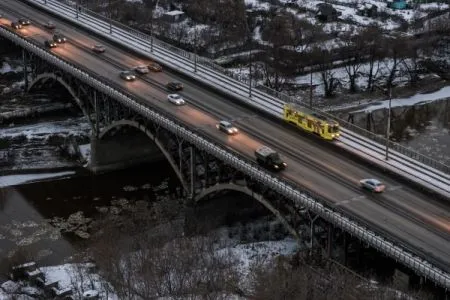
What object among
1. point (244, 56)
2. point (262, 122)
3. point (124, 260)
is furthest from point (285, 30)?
point (124, 260)

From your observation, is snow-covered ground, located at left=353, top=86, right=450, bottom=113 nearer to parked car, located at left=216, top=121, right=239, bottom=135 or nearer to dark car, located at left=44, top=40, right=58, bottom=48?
parked car, located at left=216, top=121, right=239, bottom=135

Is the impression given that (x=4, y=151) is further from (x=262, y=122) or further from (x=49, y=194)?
Answer: (x=262, y=122)

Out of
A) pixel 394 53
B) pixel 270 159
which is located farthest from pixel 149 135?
pixel 394 53

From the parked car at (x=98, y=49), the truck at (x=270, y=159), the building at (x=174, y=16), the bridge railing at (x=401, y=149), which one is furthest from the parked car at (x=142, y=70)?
the building at (x=174, y=16)

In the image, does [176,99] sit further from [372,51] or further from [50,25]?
[372,51]

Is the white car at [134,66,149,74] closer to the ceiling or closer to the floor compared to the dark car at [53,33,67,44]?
closer to the floor

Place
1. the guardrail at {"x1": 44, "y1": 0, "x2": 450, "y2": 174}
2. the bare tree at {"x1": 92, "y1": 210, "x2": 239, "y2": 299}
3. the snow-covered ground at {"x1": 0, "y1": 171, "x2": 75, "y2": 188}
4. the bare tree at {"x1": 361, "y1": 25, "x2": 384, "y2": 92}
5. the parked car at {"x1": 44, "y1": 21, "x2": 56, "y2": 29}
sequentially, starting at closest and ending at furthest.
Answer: the bare tree at {"x1": 92, "y1": 210, "x2": 239, "y2": 299}, the guardrail at {"x1": 44, "y1": 0, "x2": 450, "y2": 174}, the snow-covered ground at {"x1": 0, "y1": 171, "x2": 75, "y2": 188}, the parked car at {"x1": 44, "y1": 21, "x2": 56, "y2": 29}, the bare tree at {"x1": 361, "y1": 25, "x2": 384, "y2": 92}

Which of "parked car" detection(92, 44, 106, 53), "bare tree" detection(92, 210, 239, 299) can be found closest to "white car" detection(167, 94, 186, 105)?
"bare tree" detection(92, 210, 239, 299)
